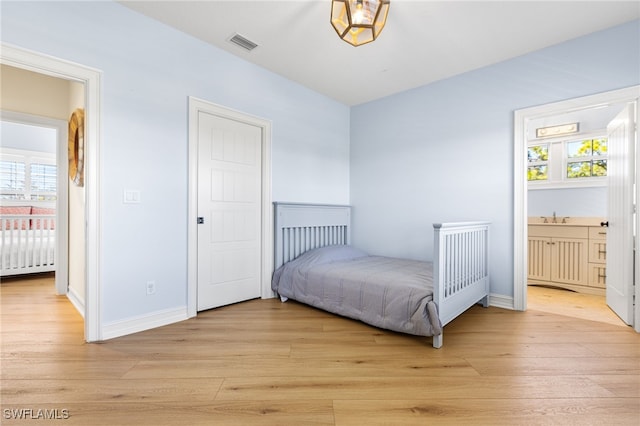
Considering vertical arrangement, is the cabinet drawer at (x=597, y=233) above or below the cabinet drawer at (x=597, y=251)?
above

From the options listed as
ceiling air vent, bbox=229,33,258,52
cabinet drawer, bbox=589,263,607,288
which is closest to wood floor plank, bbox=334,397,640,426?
cabinet drawer, bbox=589,263,607,288

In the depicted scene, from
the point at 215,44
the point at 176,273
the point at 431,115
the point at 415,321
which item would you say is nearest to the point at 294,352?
the point at 415,321

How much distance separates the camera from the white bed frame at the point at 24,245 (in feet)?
12.4

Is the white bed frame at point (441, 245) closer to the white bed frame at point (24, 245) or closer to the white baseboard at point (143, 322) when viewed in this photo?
the white baseboard at point (143, 322)

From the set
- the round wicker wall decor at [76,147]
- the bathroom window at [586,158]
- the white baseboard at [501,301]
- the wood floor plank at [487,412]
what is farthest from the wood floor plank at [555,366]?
the round wicker wall decor at [76,147]

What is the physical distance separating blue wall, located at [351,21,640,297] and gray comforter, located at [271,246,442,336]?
675mm

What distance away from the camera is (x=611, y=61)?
2.39 metres

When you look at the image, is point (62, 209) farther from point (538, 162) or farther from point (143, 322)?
point (538, 162)

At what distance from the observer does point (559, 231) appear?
3.58 m

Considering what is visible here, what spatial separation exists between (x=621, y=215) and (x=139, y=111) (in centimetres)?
404

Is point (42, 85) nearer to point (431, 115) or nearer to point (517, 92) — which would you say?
point (431, 115)

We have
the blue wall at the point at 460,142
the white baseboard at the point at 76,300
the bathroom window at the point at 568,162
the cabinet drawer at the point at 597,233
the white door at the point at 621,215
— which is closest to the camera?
the white door at the point at 621,215

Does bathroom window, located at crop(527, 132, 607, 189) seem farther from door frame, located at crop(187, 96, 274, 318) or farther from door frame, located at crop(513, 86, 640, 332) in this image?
door frame, located at crop(187, 96, 274, 318)

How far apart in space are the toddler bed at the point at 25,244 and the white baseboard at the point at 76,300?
1.35m
